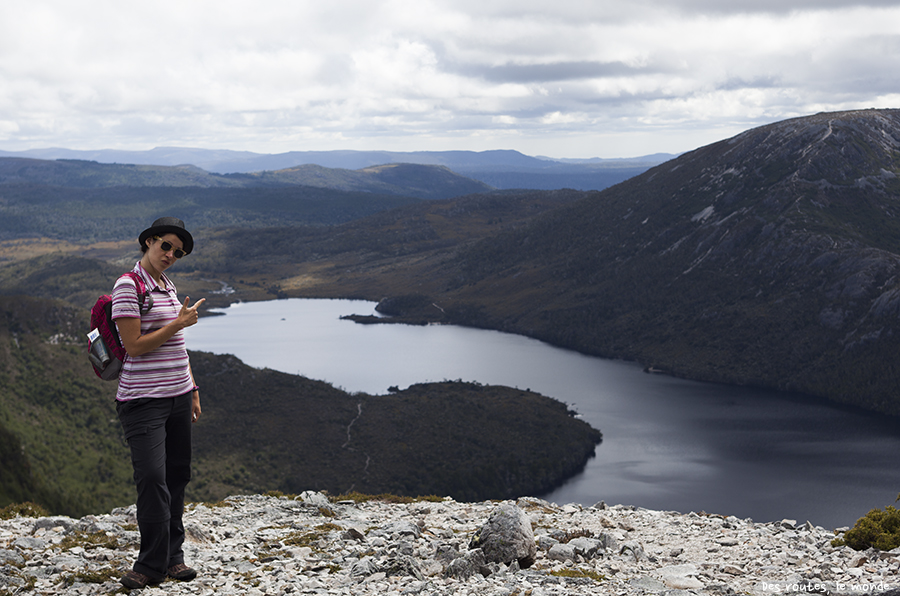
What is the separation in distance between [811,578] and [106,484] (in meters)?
54.9

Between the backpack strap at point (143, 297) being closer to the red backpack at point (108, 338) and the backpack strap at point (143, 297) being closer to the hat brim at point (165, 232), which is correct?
the red backpack at point (108, 338)

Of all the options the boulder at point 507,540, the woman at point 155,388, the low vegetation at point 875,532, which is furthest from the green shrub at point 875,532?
the woman at point 155,388

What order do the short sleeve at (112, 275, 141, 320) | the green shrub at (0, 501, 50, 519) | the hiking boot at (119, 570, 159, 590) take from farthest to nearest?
the green shrub at (0, 501, 50, 519) → the hiking boot at (119, 570, 159, 590) → the short sleeve at (112, 275, 141, 320)

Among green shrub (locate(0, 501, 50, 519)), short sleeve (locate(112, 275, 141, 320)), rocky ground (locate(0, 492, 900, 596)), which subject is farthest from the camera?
green shrub (locate(0, 501, 50, 519))

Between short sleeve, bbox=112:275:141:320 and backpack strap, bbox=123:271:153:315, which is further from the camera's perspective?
backpack strap, bbox=123:271:153:315

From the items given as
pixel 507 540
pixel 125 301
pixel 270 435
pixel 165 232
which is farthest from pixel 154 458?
pixel 270 435

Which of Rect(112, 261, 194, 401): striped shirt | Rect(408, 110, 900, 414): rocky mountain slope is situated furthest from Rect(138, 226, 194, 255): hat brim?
Rect(408, 110, 900, 414): rocky mountain slope

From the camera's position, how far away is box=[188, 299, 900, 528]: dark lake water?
82.9 m

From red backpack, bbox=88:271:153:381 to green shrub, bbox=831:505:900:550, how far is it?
39.5ft

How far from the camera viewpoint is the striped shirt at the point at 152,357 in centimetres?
931

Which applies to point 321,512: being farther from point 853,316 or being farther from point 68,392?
point 853,316

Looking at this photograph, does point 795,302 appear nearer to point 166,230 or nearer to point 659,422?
point 659,422

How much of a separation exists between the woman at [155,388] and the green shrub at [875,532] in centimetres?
1106

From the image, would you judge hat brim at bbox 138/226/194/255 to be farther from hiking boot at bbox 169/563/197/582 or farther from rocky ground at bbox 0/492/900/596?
rocky ground at bbox 0/492/900/596
